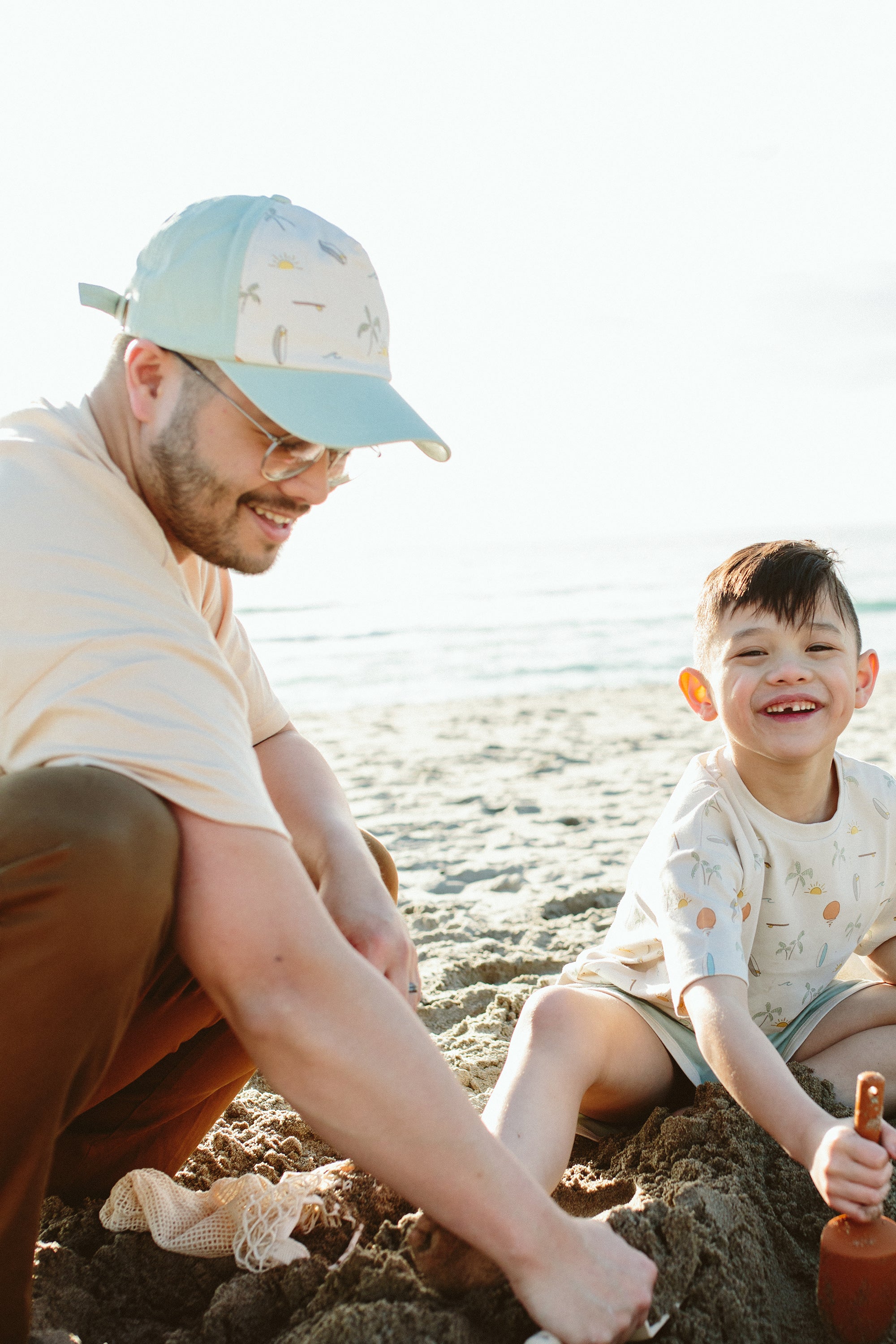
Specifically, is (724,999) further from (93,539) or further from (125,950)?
(93,539)

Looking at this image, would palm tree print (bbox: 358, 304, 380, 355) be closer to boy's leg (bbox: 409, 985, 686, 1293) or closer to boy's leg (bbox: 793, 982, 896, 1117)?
boy's leg (bbox: 409, 985, 686, 1293)

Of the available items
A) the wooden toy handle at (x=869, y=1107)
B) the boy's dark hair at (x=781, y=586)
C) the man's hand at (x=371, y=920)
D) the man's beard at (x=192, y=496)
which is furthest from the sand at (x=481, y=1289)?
the man's beard at (x=192, y=496)

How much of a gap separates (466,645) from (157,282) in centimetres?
1207

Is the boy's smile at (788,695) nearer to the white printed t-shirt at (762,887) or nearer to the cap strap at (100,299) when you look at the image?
the white printed t-shirt at (762,887)

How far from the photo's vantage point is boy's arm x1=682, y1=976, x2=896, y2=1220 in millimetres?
1448

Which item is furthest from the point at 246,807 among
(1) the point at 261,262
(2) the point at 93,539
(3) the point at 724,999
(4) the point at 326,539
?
(4) the point at 326,539

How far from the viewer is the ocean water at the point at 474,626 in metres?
10.9

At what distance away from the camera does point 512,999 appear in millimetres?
2676

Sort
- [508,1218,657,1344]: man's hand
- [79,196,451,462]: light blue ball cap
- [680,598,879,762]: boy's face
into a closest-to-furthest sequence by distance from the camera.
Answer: [508,1218,657,1344]: man's hand
[79,196,451,462]: light blue ball cap
[680,598,879,762]: boy's face

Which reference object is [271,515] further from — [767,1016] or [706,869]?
[767,1016]

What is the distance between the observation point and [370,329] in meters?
1.62

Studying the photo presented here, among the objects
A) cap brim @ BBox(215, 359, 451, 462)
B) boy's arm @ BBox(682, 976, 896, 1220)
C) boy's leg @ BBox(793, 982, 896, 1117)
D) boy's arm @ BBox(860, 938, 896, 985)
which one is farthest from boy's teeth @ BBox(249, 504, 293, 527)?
boy's arm @ BBox(860, 938, 896, 985)

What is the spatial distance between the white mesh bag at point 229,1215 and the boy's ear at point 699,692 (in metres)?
1.18

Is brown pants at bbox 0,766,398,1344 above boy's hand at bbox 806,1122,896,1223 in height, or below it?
above
